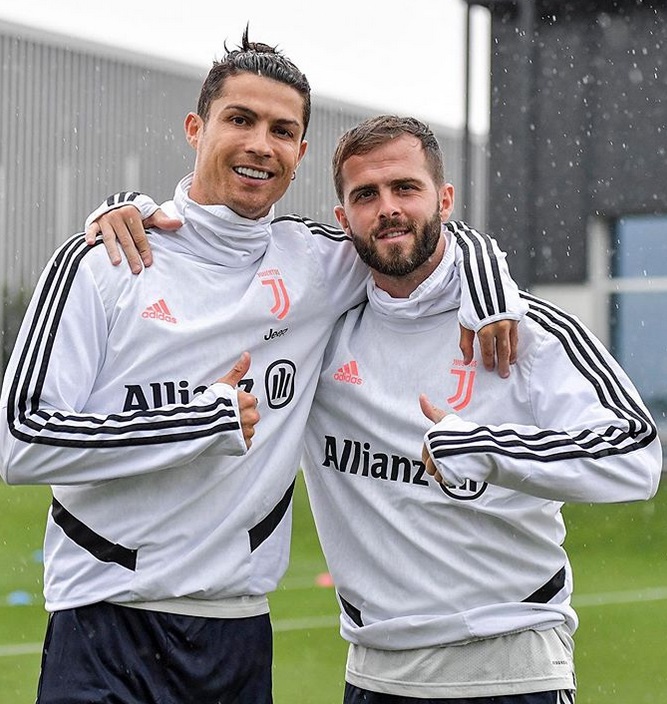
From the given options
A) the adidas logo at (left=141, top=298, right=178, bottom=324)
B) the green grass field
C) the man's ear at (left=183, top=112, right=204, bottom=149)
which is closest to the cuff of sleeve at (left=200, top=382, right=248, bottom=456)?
the adidas logo at (left=141, top=298, right=178, bottom=324)

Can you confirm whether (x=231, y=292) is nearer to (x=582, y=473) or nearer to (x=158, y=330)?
(x=158, y=330)

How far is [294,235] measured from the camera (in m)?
3.22

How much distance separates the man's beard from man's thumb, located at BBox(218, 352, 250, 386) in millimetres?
386

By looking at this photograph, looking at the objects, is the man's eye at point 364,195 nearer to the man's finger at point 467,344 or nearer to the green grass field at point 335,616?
the man's finger at point 467,344

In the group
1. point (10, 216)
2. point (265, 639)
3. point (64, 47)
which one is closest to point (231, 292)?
point (265, 639)

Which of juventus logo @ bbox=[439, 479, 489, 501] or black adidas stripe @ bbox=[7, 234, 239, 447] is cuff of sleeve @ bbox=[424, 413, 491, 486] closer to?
juventus logo @ bbox=[439, 479, 489, 501]

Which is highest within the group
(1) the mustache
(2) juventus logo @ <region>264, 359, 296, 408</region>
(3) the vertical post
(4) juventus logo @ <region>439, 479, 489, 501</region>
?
(3) the vertical post

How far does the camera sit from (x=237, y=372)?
284 centimetres

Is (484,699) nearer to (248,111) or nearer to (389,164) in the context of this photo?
(389,164)

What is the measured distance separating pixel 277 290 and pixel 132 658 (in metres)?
0.86

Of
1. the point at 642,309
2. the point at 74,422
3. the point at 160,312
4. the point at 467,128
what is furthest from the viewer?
the point at 642,309

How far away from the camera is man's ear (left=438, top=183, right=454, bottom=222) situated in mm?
3172

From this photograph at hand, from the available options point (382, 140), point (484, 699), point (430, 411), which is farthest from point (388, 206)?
point (484, 699)

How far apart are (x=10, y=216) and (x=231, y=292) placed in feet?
70.5
